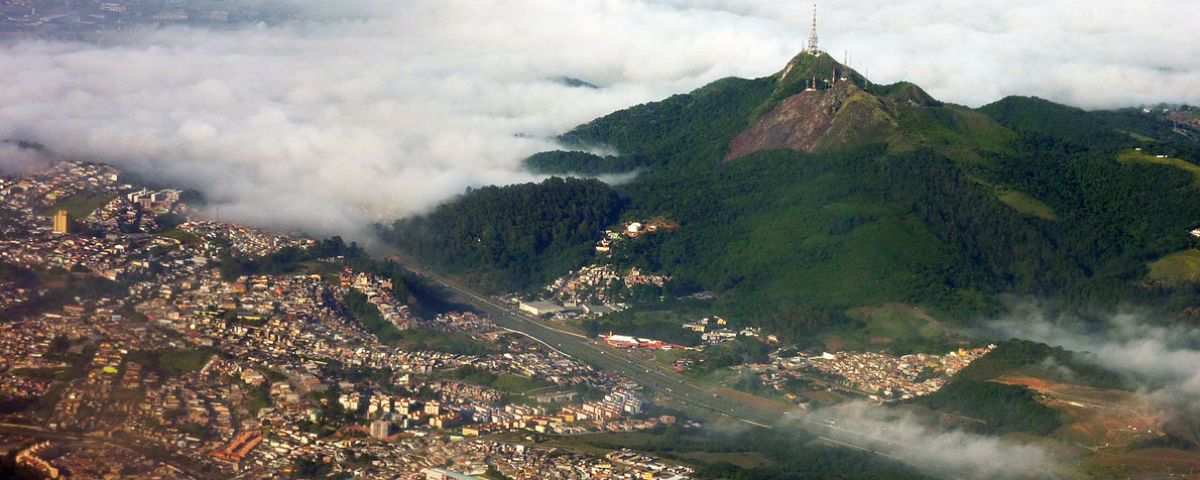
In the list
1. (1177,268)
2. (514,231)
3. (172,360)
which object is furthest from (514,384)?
(1177,268)

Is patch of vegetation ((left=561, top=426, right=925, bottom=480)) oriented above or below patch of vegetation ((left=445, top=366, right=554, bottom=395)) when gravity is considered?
below

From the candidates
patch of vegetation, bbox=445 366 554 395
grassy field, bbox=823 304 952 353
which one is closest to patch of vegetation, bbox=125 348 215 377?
patch of vegetation, bbox=445 366 554 395

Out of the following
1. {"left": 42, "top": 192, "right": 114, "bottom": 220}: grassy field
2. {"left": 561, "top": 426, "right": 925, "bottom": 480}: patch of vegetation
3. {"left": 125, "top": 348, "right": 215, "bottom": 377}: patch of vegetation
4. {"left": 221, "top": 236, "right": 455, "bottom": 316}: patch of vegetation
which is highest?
{"left": 42, "top": 192, "right": 114, "bottom": 220}: grassy field

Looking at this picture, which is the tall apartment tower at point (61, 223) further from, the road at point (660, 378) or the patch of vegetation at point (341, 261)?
the road at point (660, 378)

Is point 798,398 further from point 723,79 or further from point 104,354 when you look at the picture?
point 723,79

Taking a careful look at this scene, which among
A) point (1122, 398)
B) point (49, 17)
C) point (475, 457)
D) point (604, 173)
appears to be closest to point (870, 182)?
point (604, 173)

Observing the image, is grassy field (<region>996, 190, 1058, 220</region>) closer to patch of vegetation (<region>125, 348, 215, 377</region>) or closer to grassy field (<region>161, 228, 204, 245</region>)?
grassy field (<region>161, 228, 204, 245</region>)

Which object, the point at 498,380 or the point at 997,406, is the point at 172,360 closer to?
the point at 498,380

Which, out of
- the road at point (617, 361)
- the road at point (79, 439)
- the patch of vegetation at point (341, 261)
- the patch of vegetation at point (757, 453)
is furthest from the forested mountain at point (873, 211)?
the road at point (79, 439)
